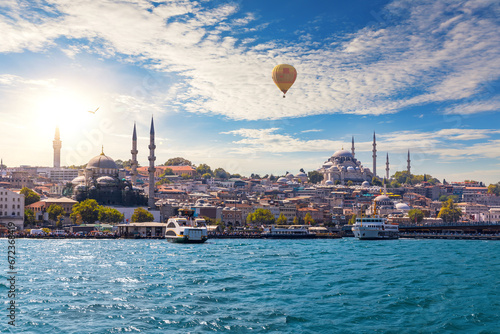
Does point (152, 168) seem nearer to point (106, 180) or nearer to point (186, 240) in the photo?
point (106, 180)

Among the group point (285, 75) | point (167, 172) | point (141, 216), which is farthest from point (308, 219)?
point (167, 172)

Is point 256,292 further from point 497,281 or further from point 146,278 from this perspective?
point 497,281

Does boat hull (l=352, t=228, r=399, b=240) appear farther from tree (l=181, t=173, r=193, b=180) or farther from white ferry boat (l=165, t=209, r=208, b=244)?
tree (l=181, t=173, r=193, b=180)

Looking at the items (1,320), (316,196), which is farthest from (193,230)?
(316,196)

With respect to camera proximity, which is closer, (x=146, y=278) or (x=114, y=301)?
(x=114, y=301)

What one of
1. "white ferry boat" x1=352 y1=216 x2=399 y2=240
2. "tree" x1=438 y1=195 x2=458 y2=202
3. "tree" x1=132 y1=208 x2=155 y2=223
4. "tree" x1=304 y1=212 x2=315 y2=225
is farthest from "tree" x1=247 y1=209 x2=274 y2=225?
"tree" x1=438 y1=195 x2=458 y2=202

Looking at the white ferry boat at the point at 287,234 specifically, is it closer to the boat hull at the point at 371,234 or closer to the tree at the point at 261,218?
the boat hull at the point at 371,234
